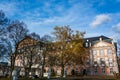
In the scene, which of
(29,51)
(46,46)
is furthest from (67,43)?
(29,51)

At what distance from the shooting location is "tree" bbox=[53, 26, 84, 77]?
49062 millimetres

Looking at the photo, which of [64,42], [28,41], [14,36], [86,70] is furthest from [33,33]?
[86,70]

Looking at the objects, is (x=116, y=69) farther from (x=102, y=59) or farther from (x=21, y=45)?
(x=21, y=45)

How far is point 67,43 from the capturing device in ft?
163

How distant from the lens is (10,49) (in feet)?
126

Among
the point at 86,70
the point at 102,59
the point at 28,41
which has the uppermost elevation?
the point at 28,41

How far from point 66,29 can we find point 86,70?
89.5ft

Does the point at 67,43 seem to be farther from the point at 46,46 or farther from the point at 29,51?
the point at 29,51

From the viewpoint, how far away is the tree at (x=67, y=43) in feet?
161

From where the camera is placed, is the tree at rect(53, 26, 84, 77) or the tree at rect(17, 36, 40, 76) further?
the tree at rect(53, 26, 84, 77)

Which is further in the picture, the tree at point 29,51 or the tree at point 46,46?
the tree at point 46,46

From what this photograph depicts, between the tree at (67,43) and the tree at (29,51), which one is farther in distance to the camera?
the tree at (67,43)

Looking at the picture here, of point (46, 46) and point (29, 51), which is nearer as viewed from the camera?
point (29, 51)

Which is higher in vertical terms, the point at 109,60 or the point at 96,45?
the point at 96,45
